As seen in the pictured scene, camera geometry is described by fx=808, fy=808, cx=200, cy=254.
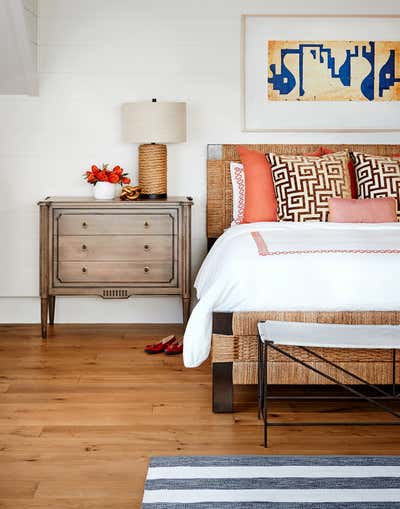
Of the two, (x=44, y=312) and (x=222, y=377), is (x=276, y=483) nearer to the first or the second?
(x=222, y=377)

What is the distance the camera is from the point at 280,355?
330cm

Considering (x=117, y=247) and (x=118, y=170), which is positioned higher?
(x=118, y=170)

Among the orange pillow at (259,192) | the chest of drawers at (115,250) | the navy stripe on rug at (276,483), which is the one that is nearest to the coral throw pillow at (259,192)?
the orange pillow at (259,192)

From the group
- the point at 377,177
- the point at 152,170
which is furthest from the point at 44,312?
the point at 377,177

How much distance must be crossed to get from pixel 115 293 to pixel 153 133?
0.97m

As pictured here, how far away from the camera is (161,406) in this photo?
3447 mm

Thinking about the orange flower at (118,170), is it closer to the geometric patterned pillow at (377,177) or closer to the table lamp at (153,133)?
the table lamp at (153,133)

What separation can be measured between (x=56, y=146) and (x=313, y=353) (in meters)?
2.60

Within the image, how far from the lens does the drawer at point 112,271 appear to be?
476 centimetres

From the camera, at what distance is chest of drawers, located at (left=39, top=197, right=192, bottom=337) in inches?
187

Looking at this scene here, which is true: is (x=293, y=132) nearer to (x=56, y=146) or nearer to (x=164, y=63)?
(x=164, y=63)

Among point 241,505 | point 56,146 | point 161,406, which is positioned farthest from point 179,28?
point 241,505

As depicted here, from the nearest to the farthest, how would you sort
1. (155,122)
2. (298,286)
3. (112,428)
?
(112,428)
(298,286)
(155,122)

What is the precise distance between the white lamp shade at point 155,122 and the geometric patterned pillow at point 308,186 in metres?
0.63
